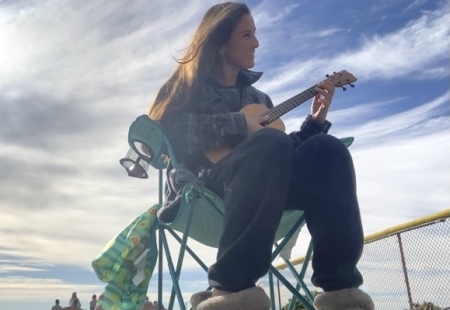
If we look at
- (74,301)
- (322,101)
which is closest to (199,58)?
(322,101)

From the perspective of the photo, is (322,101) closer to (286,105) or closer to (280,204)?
(286,105)

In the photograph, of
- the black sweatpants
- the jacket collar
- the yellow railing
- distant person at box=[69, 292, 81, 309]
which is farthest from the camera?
distant person at box=[69, 292, 81, 309]

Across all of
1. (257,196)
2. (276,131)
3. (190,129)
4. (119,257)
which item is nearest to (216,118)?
(190,129)

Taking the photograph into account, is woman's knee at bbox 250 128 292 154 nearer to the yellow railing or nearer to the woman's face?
the woman's face

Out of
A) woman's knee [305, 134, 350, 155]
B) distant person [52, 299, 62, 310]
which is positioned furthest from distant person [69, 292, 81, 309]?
woman's knee [305, 134, 350, 155]

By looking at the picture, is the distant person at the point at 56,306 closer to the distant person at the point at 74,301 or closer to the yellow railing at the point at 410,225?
the distant person at the point at 74,301

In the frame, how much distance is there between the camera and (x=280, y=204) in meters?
1.52

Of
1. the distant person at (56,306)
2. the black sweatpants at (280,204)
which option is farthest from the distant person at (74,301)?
the black sweatpants at (280,204)

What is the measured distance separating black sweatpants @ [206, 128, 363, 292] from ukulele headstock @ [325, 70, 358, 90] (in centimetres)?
64

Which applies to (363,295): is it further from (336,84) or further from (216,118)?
(336,84)

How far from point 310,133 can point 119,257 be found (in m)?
0.98

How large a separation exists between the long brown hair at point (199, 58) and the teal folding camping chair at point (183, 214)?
0.36ft

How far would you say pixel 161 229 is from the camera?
2.13 metres

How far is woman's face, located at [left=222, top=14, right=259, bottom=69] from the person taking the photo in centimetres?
221
